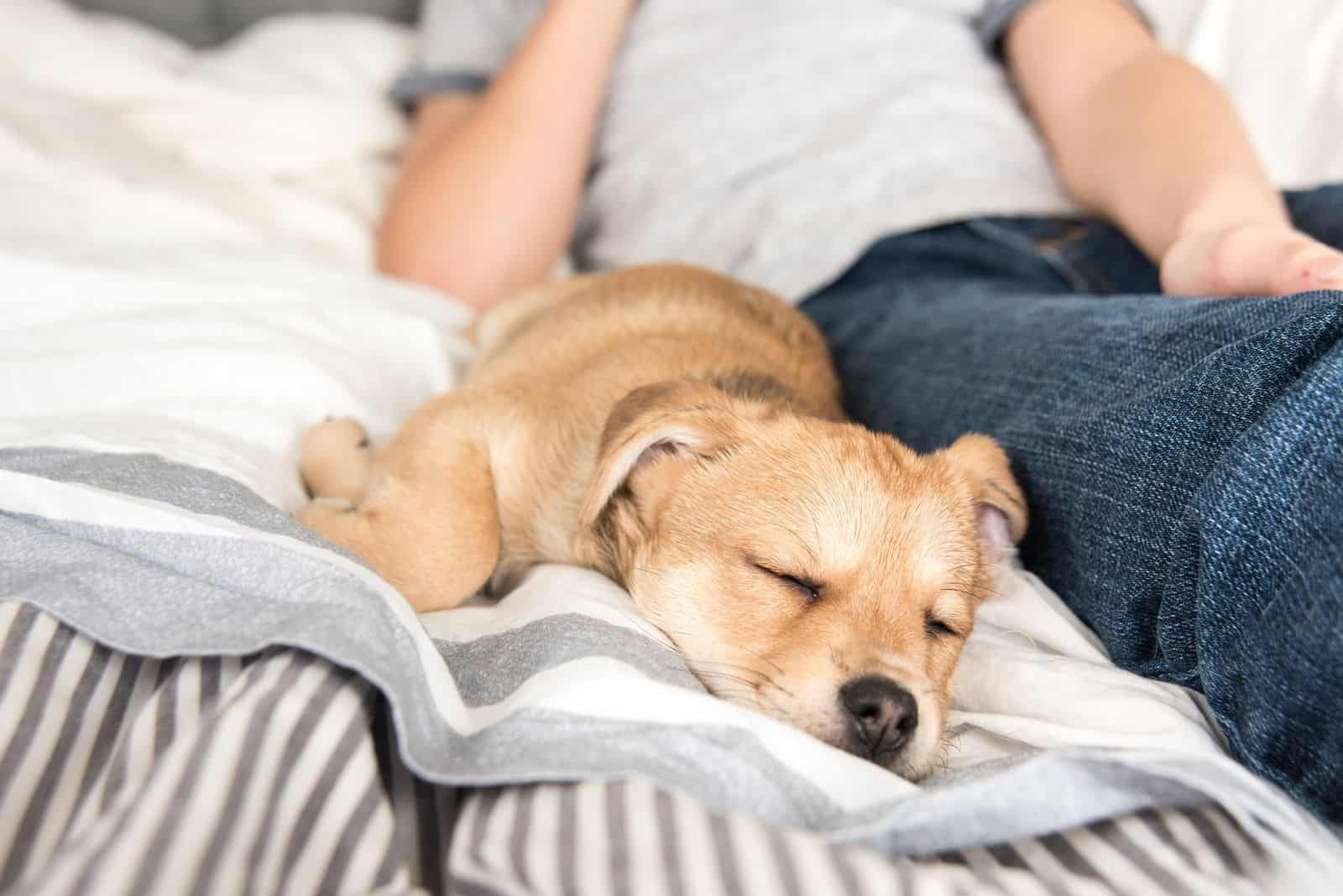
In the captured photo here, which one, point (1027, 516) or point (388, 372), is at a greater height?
point (1027, 516)

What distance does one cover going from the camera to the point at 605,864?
32.1 inches

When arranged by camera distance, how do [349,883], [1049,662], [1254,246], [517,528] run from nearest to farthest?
[349,883]
[1049,662]
[1254,246]
[517,528]

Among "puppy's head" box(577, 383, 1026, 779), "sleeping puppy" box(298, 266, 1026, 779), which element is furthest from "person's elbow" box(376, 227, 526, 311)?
"puppy's head" box(577, 383, 1026, 779)

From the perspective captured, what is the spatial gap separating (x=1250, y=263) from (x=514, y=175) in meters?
1.61

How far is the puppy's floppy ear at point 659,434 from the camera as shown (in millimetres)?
1354

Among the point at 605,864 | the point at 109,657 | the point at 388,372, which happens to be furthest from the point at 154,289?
the point at 605,864

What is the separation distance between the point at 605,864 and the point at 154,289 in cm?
145

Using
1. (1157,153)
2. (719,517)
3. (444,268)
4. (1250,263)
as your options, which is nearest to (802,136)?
(1157,153)

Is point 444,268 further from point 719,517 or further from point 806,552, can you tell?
point 806,552

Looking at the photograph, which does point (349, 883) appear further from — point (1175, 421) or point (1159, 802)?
point (1175, 421)

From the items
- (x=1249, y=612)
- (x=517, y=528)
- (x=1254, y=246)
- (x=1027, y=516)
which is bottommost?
(x=517, y=528)

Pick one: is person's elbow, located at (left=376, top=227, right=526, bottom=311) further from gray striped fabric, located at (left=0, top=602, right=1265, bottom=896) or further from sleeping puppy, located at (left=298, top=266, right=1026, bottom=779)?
gray striped fabric, located at (left=0, top=602, right=1265, bottom=896)

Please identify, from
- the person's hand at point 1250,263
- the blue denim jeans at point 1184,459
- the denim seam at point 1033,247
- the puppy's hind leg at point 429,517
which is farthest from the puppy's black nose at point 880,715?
the denim seam at point 1033,247

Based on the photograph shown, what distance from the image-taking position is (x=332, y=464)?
63.6 inches
